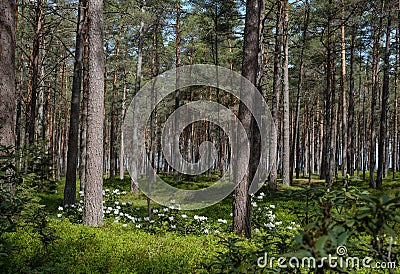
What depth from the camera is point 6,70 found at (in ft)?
16.3

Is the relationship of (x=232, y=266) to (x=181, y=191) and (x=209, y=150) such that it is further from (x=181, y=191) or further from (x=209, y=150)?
(x=209, y=150)

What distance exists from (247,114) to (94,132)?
13.0ft

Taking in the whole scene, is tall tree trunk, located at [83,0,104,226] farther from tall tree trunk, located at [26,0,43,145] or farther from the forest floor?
tall tree trunk, located at [26,0,43,145]

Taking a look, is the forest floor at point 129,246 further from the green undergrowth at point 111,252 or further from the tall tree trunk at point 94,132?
the tall tree trunk at point 94,132

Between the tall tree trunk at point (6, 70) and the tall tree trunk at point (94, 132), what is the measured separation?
3.41 m

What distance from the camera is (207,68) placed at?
28.4 meters

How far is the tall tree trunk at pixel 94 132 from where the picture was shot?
8469 mm

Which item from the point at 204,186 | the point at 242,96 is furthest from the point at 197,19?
the point at 242,96

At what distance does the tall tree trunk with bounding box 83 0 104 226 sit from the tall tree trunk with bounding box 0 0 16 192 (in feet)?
11.2

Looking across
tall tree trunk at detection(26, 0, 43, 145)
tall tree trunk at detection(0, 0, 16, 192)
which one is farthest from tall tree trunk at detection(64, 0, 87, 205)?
tall tree trunk at detection(0, 0, 16, 192)

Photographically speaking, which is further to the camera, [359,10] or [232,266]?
[359,10]

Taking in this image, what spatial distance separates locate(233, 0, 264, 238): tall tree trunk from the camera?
751 cm

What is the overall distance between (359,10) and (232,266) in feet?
67.7
